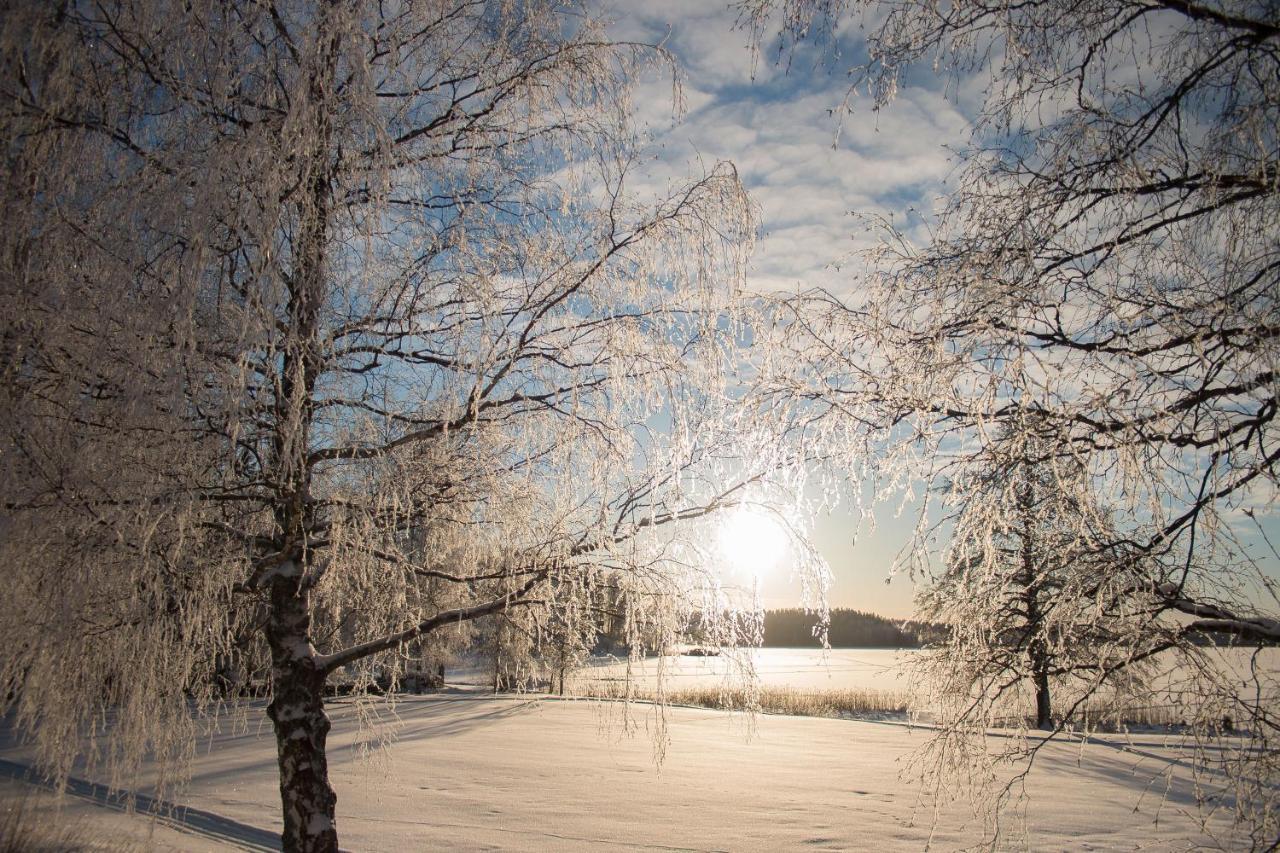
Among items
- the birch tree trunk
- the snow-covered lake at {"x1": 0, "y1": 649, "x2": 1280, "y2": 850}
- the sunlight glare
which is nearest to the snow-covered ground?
the snow-covered lake at {"x1": 0, "y1": 649, "x2": 1280, "y2": 850}

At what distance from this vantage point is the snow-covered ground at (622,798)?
668 centimetres

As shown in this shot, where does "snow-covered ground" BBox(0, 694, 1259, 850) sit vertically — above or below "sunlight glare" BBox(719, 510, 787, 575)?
below

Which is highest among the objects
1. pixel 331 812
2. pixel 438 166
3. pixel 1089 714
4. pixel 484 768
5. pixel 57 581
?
pixel 438 166

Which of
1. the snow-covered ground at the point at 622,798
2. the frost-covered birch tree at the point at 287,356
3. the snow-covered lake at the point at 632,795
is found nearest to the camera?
the frost-covered birch tree at the point at 287,356

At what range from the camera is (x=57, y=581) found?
2979 mm

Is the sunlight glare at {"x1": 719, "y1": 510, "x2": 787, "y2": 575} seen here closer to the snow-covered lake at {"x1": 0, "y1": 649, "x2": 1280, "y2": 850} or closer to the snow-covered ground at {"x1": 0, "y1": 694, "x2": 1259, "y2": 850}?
the snow-covered lake at {"x1": 0, "y1": 649, "x2": 1280, "y2": 850}

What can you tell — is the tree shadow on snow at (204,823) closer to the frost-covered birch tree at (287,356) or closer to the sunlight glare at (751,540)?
the frost-covered birch tree at (287,356)

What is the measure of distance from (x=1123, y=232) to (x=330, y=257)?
3.19 m

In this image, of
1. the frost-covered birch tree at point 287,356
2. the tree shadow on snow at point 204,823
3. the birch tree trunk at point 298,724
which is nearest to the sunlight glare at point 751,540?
the frost-covered birch tree at point 287,356

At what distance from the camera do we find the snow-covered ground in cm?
668

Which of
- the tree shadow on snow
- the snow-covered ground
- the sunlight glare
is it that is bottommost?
the snow-covered ground

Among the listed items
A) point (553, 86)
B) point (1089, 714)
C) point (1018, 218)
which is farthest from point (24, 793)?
point (1018, 218)

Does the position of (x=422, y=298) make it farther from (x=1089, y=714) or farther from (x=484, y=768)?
(x=484, y=768)

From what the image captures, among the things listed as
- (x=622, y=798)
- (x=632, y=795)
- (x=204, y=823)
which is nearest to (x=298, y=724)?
(x=204, y=823)
